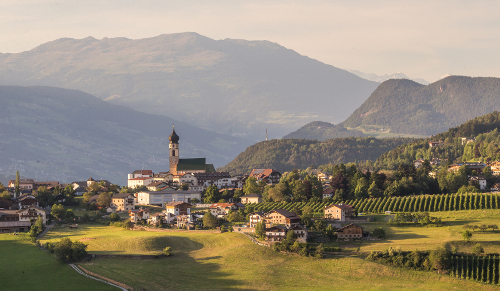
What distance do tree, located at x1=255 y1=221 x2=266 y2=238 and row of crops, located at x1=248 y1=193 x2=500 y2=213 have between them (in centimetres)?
1588

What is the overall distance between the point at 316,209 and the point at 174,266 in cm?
3235

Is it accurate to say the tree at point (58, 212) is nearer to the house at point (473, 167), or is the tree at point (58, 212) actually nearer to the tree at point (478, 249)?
the tree at point (478, 249)

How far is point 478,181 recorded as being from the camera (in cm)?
11144

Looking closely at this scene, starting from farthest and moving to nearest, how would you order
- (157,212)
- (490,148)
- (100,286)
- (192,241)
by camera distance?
(490,148), (157,212), (192,241), (100,286)

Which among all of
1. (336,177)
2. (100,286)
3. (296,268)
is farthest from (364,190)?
(100,286)

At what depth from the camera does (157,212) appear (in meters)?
102

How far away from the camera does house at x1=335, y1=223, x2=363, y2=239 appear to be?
7781cm

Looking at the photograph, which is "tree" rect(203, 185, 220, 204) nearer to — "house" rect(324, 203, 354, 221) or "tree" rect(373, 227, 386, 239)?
"house" rect(324, 203, 354, 221)

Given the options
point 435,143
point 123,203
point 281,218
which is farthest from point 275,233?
point 435,143

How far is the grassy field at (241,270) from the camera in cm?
6247

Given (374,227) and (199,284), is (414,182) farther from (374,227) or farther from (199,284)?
(199,284)

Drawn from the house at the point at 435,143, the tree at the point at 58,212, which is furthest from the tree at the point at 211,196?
the house at the point at 435,143

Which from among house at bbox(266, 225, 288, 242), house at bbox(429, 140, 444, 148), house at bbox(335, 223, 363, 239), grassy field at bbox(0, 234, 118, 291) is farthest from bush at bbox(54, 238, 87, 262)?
house at bbox(429, 140, 444, 148)

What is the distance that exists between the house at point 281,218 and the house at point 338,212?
6.19 meters
